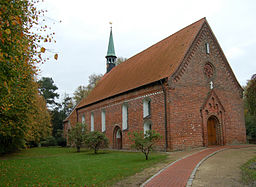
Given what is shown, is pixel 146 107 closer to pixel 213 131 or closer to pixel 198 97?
pixel 198 97

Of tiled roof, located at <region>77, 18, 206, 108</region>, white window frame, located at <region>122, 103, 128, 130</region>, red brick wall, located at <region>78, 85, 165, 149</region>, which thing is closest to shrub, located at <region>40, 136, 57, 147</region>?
red brick wall, located at <region>78, 85, 165, 149</region>

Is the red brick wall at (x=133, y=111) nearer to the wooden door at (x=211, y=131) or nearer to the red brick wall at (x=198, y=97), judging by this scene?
the red brick wall at (x=198, y=97)

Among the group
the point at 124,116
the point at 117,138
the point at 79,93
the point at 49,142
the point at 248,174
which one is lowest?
the point at 49,142

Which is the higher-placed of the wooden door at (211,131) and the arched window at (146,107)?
the arched window at (146,107)

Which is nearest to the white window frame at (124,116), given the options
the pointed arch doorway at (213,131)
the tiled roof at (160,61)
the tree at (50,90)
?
the tiled roof at (160,61)

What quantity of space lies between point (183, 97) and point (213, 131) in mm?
4605

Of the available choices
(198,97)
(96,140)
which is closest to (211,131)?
(198,97)

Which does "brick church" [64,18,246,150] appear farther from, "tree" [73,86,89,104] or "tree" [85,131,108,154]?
"tree" [73,86,89,104]

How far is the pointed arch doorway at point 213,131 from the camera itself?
2034cm

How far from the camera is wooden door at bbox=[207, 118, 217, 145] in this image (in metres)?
20.3

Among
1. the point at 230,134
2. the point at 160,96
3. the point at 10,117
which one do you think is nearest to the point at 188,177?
the point at 160,96

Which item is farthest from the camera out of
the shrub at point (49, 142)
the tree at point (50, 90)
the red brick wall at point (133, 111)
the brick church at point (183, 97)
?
the tree at point (50, 90)

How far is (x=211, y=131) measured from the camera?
20.5 metres

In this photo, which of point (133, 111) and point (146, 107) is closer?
point (146, 107)
